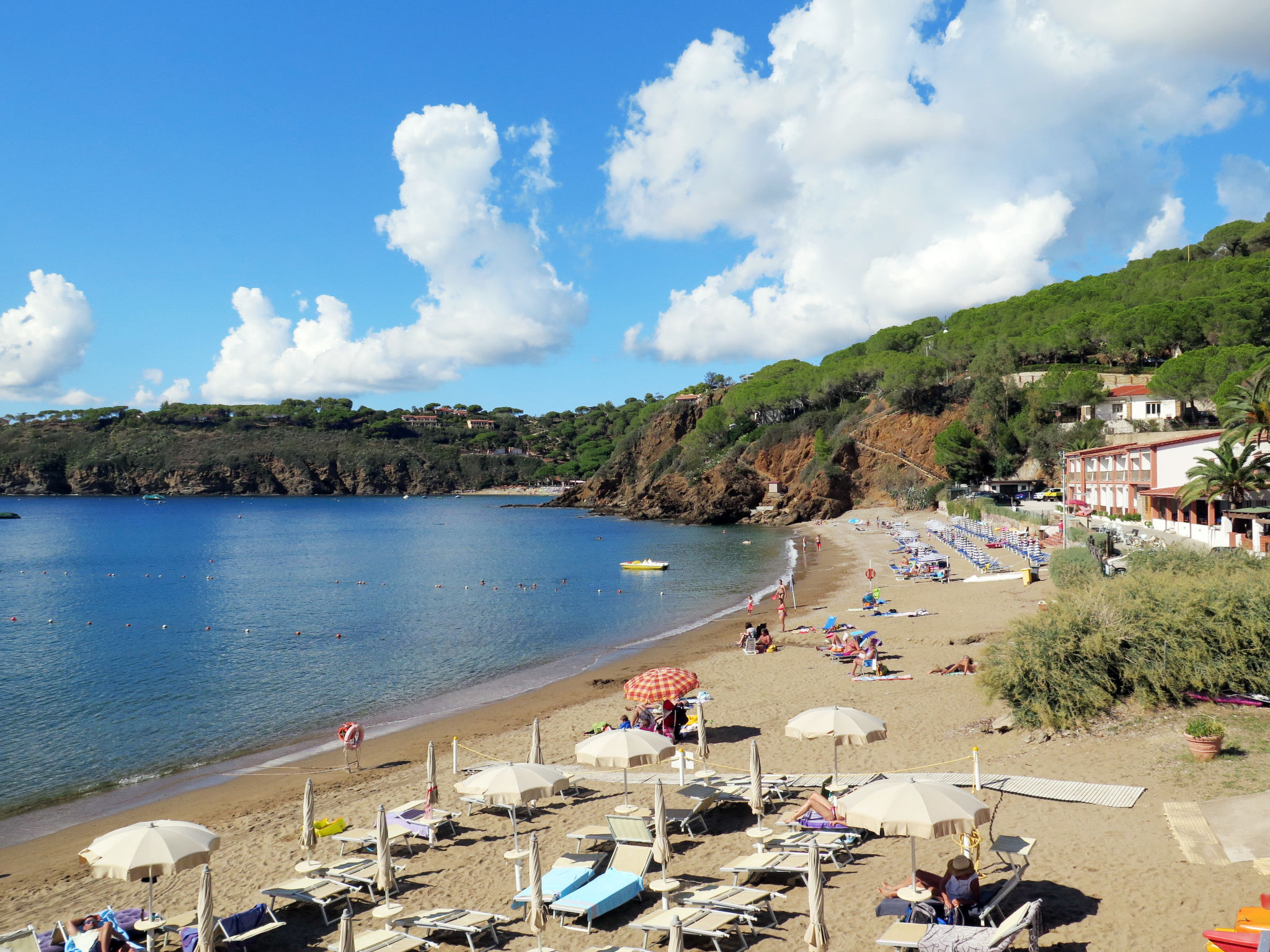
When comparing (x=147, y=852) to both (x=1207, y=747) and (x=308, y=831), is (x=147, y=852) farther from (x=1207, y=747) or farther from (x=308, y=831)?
(x=1207, y=747)

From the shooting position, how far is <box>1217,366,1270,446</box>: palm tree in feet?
101

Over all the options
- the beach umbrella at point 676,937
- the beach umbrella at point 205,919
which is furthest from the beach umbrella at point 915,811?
the beach umbrella at point 205,919

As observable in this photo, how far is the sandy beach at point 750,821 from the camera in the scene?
8.16 metres

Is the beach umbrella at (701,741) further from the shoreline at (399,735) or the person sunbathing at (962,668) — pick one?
the person sunbathing at (962,668)

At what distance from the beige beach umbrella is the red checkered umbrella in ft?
25.2

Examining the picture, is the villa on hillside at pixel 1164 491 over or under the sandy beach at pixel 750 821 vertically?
over

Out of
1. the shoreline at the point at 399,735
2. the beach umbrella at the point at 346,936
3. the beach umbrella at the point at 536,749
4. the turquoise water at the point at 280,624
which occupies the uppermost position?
the beach umbrella at the point at 346,936

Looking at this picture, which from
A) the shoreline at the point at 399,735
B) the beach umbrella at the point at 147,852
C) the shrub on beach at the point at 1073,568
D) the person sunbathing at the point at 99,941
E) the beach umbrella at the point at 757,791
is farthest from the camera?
the shrub on beach at the point at 1073,568

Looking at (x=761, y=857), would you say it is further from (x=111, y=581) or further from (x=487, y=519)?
(x=487, y=519)

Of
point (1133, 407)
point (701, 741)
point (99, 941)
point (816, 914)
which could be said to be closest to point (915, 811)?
point (816, 914)

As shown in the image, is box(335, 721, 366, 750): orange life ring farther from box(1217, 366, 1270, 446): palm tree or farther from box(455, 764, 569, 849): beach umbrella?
box(1217, 366, 1270, 446): palm tree

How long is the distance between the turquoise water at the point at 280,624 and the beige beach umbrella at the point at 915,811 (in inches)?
647

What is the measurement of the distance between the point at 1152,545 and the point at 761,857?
24.0 metres

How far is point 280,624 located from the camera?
3753 cm
